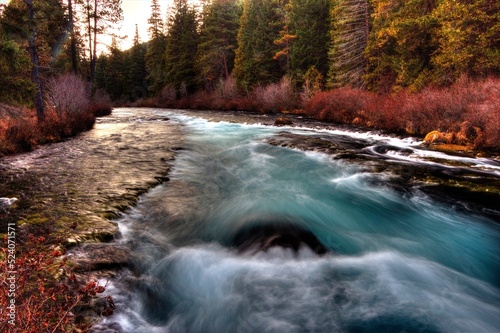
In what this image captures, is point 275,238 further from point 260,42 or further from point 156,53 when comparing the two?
point 156,53

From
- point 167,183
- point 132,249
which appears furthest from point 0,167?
point 132,249

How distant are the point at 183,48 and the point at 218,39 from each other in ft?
29.9

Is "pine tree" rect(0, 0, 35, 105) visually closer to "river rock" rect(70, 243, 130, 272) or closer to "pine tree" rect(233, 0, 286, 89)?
"river rock" rect(70, 243, 130, 272)

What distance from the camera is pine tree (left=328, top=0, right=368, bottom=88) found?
26047 mm

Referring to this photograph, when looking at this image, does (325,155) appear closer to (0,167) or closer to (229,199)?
(229,199)

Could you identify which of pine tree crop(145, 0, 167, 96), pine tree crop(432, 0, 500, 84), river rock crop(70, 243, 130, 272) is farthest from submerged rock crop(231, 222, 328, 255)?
pine tree crop(145, 0, 167, 96)

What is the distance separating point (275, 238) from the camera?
4855mm

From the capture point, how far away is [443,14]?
52.2 ft

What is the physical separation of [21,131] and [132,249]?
9.52 meters

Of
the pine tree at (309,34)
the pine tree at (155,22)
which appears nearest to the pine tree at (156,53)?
the pine tree at (155,22)

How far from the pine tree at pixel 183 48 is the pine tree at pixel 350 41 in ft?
85.6

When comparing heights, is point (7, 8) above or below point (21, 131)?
above

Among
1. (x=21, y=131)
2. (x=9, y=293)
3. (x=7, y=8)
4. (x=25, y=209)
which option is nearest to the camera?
(x=9, y=293)

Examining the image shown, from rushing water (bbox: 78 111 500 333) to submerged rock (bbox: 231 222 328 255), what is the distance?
136 mm
